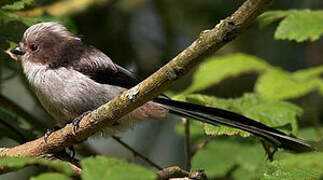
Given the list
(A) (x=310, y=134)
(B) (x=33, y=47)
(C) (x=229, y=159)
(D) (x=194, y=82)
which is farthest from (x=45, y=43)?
(A) (x=310, y=134)

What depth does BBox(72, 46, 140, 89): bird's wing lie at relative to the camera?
329 cm

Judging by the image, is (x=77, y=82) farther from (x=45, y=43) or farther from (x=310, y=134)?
(x=310, y=134)

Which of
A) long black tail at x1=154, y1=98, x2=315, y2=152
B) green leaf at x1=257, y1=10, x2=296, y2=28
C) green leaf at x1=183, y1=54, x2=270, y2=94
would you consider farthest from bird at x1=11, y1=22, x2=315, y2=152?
green leaf at x1=257, y1=10, x2=296, y2=28

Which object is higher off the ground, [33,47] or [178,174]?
[33,47]

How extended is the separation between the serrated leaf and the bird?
22.1 inches

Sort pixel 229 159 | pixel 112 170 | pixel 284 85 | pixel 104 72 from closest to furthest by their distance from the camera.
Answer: pixel 112 170 < pixel 104 72 < pixel 284 85 < pixel 229 159

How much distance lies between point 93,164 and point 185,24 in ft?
14.2

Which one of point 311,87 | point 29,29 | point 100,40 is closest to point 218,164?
point 311,87

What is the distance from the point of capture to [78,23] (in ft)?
17.3

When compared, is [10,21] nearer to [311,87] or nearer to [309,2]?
[311,87]

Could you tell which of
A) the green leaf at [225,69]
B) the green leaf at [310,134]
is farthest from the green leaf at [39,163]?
the green leaf at [310,134]

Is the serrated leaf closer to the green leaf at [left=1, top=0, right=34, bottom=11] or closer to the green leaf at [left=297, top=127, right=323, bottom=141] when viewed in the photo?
the green leaf at [left=297, top=127, right=323, bottom=141]

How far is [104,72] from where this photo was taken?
10.9ft

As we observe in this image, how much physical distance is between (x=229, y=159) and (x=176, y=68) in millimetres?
1955
